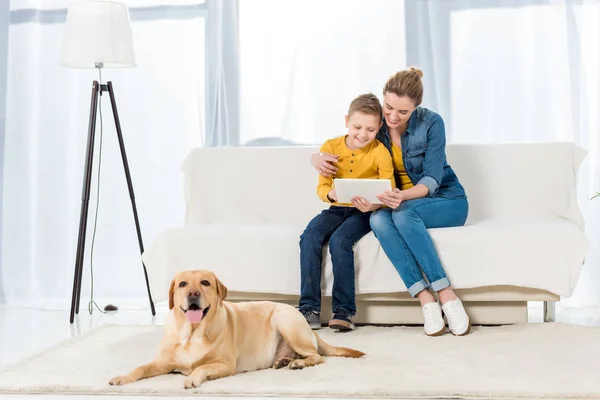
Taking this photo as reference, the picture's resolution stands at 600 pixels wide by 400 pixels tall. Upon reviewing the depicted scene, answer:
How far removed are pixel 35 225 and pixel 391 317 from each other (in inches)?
84.1

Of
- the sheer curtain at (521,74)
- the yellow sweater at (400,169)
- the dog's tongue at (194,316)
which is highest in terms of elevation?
the sheer curtain at (521,74)

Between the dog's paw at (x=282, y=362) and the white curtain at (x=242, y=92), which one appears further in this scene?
the white curtain at (x=242, y=92)

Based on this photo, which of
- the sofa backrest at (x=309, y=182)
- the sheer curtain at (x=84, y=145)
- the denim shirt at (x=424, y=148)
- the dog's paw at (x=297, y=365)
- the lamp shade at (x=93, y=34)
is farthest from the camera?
the sheer curtain at (x=84, y=145)

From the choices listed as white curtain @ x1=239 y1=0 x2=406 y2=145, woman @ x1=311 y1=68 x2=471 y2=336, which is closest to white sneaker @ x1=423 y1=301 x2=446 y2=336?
woman @ x1=311 y1=68 x2=471 y2=336

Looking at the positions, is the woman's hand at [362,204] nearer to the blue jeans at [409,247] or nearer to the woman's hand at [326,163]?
the blue jeans at [409,247]

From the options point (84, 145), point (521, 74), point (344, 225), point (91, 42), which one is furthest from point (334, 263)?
point (84, 145)

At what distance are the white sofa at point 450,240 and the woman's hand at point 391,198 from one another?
156 millimetres

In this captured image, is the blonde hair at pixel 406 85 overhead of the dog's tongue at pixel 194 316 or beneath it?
overhead

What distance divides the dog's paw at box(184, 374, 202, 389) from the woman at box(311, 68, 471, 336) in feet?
3.21

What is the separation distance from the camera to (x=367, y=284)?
9.53ft

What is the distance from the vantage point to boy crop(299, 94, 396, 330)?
2840 millimetres

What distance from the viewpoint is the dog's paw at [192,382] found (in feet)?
6.73

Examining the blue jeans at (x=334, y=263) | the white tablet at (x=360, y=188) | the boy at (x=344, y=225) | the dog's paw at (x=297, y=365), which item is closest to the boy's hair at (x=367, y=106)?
the boy at (x=344, y=225)

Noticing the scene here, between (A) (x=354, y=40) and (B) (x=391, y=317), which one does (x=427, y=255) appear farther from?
(A) (x=354, y=40)
